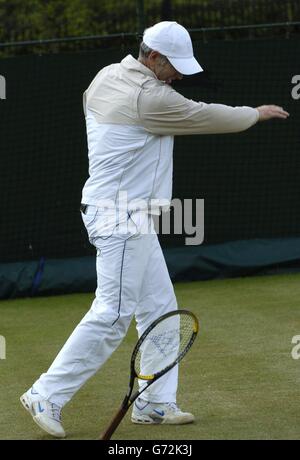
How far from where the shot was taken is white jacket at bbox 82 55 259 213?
207 inches

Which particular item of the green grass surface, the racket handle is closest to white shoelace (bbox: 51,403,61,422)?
the green grass surface

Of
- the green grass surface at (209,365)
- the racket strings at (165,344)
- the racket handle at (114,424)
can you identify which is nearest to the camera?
the racket handle at (114,424)

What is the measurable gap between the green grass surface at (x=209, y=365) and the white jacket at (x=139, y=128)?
114 centimetres

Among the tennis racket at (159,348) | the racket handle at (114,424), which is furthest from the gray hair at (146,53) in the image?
the racket handle at (114,424)

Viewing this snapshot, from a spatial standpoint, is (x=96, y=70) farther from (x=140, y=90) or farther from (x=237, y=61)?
(x=140, y=90)

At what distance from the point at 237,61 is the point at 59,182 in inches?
80.1

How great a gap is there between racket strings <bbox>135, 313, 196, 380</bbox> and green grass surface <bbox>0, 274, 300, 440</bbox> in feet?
1.06

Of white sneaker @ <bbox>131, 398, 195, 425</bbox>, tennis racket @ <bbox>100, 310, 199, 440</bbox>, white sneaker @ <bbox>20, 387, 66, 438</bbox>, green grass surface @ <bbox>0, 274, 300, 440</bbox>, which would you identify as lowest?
green grass surface @ <bbox>0, 274, 300, 440</bbox>

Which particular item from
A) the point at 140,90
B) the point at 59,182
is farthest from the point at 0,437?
the point at 59,182

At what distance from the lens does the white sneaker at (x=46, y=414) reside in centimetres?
524

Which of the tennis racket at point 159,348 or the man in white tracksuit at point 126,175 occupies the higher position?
the man in white tracksuit at point 126,175

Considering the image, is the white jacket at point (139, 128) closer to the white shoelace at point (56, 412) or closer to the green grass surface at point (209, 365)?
the white shoelace at point (56, 412)

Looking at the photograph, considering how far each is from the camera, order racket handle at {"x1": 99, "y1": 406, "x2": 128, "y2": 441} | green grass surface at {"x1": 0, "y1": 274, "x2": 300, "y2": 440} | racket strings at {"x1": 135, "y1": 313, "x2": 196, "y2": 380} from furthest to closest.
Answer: green grass surface at {"x1": 0, "y1": 274, "x2": 300, "y2": 440} < racket strings at {"x1": 135, "y1": 313, "x2": 196, "y2": 380} < racket handle at {"x1": 99, "y1": 406, "x2": 128, "y2": 441}

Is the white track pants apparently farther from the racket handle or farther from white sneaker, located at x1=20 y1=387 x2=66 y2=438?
the racket handle
